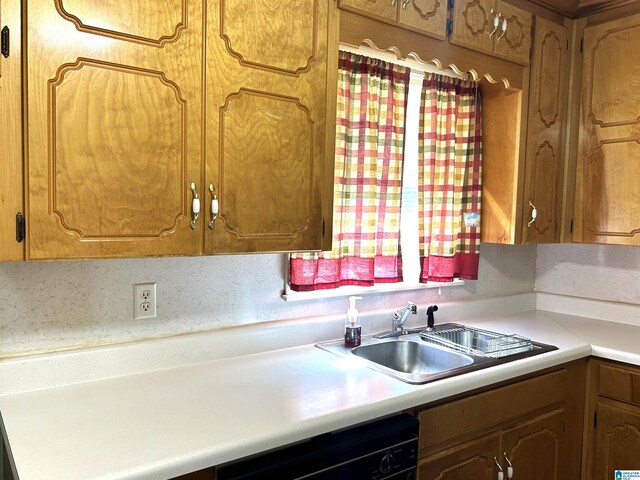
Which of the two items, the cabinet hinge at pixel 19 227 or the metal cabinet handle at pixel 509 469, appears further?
the metal cabinet handle at pixel 509 469

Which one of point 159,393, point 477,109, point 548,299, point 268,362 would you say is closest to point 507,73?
point 477,109

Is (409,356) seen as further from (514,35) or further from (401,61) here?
(514,35)

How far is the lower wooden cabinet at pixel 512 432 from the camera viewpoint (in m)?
1.58

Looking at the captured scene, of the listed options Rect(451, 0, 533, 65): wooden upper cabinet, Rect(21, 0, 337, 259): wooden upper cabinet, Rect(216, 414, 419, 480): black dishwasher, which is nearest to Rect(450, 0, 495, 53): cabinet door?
Rect(451, 0, 533, 65): wooden upper cabinet

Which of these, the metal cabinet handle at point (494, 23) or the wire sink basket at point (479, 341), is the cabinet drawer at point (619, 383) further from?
the metal cabinet handle at point (494, 23)

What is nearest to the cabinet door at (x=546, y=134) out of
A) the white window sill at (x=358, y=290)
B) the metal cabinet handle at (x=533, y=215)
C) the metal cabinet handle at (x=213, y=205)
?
the metal cabinet handle at (x=533, y=215)

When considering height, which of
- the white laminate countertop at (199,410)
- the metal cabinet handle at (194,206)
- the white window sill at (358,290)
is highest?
the metal cabinet handle at (194,206)

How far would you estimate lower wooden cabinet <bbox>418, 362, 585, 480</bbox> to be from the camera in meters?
1.58

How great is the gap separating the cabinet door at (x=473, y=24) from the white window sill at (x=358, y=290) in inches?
40.3

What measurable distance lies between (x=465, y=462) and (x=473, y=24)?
157 cm

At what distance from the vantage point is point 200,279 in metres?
1.73

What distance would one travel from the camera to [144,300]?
1.62m

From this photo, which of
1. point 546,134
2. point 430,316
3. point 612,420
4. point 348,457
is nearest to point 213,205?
point 348,457

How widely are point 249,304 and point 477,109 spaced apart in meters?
1.39
